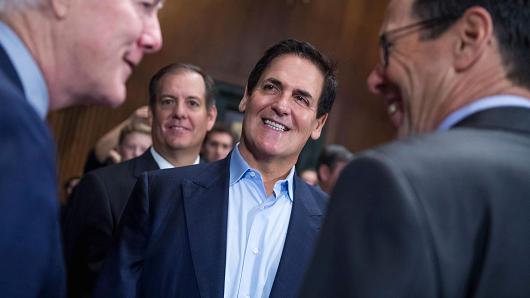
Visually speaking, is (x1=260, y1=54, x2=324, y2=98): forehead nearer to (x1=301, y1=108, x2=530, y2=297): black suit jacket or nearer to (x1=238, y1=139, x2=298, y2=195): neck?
(x1=238, y1=139, x2=298, y2=195): neck

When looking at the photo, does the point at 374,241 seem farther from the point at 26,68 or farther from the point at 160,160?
the point at 160,160

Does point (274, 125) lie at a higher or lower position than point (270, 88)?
lower

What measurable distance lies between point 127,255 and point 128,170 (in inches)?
33.9

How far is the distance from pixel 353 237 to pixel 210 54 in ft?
22.4

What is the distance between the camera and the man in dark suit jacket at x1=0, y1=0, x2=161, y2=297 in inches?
41.9

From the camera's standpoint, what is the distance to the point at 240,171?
246 cm

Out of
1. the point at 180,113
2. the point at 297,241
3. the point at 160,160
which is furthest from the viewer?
the point at 180,113

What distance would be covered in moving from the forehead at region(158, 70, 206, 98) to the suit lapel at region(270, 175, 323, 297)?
110cm

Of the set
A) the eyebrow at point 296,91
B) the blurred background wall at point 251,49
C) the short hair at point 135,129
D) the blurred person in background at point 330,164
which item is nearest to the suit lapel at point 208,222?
the eyebrow at point 296,91

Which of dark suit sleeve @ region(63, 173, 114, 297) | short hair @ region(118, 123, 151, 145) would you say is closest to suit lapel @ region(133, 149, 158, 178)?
dark suit sleeve @ region(63, 173, 114, 297)

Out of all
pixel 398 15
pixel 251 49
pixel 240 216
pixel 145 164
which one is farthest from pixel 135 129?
pixel 251 49

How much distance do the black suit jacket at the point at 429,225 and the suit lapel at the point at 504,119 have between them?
0.06 meters

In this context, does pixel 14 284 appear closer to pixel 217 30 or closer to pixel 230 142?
pixel 230 142

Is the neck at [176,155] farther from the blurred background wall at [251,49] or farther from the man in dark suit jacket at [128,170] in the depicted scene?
the blurred background wall at [251,49]
